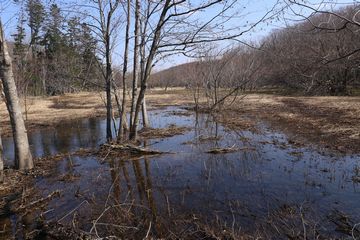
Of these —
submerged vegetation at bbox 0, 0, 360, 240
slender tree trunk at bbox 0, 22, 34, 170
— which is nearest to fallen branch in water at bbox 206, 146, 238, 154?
submerged vegetation at bbox 0, 0, 360, 240

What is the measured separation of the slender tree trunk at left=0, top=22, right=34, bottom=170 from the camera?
8.35 meters

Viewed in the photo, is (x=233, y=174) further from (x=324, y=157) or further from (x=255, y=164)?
(x=324, y=157)

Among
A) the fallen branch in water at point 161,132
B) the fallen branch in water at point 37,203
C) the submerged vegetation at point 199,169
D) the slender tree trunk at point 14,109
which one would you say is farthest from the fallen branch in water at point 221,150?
the slender tree trunk at point 14,109

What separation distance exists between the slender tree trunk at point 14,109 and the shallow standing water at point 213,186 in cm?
85

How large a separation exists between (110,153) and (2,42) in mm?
4549

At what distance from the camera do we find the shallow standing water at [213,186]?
5.94m

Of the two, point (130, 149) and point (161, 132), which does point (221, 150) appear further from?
point (161, 132)

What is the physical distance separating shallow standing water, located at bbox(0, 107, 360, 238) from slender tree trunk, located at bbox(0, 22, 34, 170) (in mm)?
851

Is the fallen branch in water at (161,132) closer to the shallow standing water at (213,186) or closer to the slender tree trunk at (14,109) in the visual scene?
the shallow standing water at (213,186)

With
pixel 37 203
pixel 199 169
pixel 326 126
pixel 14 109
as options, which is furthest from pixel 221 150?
pixel 326 126

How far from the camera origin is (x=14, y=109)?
8711 mm

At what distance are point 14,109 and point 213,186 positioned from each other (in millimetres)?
5478

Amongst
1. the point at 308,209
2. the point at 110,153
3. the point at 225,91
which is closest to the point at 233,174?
the point at 308,209

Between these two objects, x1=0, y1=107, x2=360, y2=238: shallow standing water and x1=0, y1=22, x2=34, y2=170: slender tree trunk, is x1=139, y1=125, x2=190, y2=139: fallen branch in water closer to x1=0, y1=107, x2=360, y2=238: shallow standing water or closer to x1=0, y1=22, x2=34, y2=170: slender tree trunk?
x1=0, y1=107, x2=360, y2=238: shallow standing water
